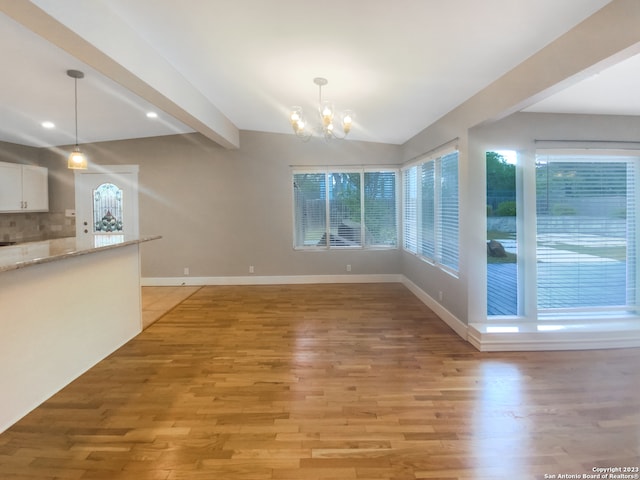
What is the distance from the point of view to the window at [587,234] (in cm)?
355

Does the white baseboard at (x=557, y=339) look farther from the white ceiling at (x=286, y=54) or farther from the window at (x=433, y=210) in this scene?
the white ceiling at (x=286, y=54)

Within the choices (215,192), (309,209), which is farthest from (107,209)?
(309,209)

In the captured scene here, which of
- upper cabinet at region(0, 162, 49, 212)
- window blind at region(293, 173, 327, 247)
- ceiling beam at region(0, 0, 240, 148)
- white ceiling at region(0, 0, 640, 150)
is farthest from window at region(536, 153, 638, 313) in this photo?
upper cabinet at region(0, 162, 49, 212)

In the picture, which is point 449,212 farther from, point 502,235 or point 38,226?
point 38,226

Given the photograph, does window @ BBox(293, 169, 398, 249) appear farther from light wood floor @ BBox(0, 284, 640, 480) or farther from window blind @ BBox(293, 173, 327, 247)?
light wood floor @ BBox(0, 284, 640, 480)

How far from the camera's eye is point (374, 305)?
4.74m

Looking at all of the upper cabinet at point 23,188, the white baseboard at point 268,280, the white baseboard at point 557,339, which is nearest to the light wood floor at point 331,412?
the white baseboard at point 557,339

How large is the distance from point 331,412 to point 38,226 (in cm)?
652

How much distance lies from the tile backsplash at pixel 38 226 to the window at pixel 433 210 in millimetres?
6011

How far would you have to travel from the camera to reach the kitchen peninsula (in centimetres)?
220

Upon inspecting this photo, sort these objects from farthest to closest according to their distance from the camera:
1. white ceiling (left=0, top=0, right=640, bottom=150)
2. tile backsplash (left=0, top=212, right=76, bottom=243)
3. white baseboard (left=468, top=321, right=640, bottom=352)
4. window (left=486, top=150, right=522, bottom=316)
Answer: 1. tile backsplash (left=0, top=212, right=76, bottom=243)
2. window (left=486, top=150, right=522, bottom=316)
3. white baseboard (left=468, top=321, right=640, bottom=352)
4. white ceiling (left=0, top=0, right=640, bottom=150)

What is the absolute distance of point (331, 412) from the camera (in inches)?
88.9

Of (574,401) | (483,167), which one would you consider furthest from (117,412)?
(483,167)

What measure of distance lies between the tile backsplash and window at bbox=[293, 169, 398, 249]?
4170mm
